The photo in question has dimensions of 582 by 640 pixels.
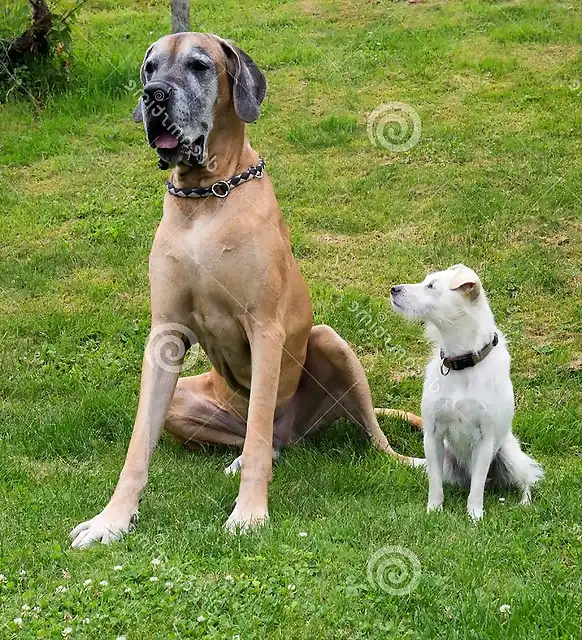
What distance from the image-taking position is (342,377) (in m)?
4.80

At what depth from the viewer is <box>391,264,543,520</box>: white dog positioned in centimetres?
391

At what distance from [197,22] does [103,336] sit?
7.19 m

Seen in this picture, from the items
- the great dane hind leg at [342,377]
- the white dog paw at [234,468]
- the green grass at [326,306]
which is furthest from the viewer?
the great dane hind leg at [342,377]

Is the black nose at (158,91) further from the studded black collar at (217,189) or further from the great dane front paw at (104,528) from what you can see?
the great dane front paw at (104,528)

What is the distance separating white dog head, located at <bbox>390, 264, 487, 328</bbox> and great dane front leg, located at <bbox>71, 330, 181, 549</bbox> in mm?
1038

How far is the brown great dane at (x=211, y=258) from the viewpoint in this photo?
12.4 ft

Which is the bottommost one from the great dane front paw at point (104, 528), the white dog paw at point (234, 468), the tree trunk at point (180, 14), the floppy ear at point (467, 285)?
the white dog paw at point (234, 468)

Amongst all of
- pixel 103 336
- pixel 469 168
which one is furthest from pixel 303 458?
pixel 469 168

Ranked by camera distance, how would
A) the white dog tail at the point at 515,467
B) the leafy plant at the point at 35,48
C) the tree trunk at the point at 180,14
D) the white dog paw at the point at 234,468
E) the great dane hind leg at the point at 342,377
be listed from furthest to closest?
the leafy plant at the point at 35,48 < the tree trunk at the point at 180,14 < the great dane hind leg at the point at 342,377 < the white dog paw at the point at 234,468 < the white dog tail at the point at 515,467

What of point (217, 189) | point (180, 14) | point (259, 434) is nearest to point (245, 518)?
point (259, 434)

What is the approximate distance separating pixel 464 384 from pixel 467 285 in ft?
1.36

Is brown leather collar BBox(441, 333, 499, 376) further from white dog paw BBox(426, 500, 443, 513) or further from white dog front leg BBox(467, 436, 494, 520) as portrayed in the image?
white dog paw BBox(426, 500, 443, 513)

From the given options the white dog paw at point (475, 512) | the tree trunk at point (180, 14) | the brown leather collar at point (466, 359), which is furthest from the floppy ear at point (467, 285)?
the tree trunk at point (180, 14)

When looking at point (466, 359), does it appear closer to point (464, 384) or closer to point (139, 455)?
point (464, 384)
